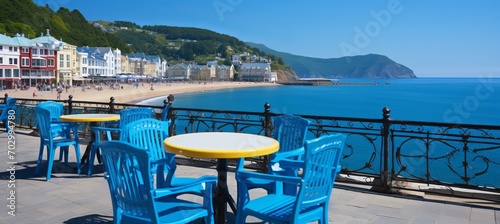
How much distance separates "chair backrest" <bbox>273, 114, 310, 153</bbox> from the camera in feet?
13.6

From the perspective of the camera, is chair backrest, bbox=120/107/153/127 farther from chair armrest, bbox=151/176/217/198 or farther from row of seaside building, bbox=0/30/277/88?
row of seaside building, bbox=0/30/277/88

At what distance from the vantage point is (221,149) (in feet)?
9.68

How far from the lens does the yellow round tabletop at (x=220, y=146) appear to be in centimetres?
286

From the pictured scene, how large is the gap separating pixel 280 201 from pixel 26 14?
263 ft

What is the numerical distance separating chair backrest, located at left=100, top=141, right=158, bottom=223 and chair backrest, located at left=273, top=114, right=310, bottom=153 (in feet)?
6.86

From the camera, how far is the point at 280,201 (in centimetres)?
290

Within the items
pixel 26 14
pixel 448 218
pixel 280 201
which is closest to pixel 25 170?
pixel 280 201

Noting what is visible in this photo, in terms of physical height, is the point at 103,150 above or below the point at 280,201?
above

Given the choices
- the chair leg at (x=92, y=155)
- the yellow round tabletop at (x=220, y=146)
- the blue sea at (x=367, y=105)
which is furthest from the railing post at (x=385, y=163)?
the blue sea at (x=367, y=105)

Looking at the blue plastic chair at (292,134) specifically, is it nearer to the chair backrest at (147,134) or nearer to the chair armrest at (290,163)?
the chair armrest at (290,163)

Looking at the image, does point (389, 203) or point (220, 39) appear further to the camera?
point (220, 39)

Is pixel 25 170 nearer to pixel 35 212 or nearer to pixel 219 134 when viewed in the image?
pixel 35 212

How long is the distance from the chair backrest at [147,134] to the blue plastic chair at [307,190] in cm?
144

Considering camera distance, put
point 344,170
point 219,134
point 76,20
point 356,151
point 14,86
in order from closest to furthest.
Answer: point 219,134
point 344,170
point 356,151
point 14,86
point 76,20
